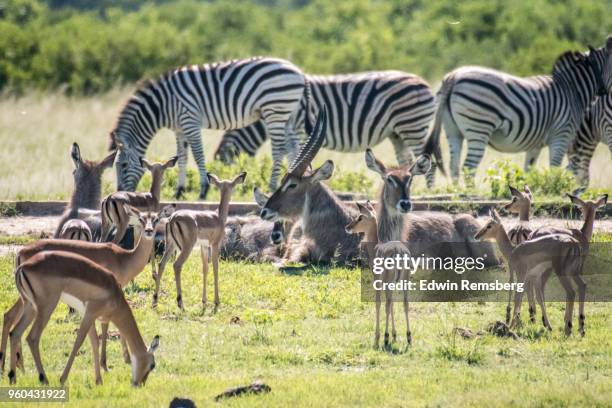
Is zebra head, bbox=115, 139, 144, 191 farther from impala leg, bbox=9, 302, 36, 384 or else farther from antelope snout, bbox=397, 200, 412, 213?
impala leg, bbox=9, 302, 36, 384

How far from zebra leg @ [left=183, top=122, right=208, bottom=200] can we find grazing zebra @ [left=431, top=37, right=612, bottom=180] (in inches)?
120

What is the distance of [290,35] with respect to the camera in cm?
3512

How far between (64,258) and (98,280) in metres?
0.24

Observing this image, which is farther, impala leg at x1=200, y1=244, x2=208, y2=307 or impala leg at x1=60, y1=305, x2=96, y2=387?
impala leg at x1=200, y1=244, x2=208, y2=307

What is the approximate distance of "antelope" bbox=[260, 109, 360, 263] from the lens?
11.5 meters

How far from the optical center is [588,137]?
54.6 ft

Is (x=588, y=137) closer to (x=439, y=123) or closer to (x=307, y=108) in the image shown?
(x=439, y=123)

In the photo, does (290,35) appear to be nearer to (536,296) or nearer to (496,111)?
(496,111)

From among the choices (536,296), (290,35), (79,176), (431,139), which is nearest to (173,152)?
(431,139)

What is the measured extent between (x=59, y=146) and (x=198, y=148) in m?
4.80

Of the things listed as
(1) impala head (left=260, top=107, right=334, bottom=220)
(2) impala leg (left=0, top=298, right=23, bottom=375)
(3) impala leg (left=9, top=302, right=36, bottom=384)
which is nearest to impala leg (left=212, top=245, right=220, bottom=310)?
(1) impala head (left=260, top=107, right=334, bottom=220)

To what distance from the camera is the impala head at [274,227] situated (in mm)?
11289

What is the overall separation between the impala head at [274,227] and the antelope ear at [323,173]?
51cm

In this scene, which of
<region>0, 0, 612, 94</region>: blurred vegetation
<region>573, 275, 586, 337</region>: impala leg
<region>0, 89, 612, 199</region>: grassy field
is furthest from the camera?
<region>0, 0, 612, 94</region>: blurred vegetation
